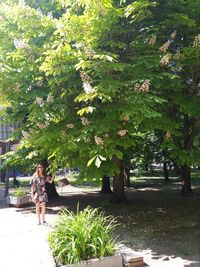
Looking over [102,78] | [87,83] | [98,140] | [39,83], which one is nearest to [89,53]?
[102,78]

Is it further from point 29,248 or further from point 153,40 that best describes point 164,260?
point 153,40

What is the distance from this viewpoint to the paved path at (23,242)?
21.8 ft

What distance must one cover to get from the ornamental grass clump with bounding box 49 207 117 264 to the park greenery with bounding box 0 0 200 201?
1384 mm

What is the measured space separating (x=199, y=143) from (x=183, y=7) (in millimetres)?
10556

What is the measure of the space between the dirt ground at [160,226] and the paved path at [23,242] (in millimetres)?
1826

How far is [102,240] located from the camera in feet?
19.8

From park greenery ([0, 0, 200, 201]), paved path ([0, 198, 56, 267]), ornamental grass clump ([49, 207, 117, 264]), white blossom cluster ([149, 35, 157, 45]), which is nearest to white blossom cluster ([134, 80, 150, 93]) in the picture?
park greenery ([0, 0, 200, 201])

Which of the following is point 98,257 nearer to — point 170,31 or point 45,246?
point 45,246

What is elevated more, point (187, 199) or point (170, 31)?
point (170, 31)

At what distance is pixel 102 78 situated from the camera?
786cm

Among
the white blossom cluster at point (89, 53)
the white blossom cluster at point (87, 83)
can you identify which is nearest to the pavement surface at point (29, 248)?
the white blossom cluster at point (87, 83)

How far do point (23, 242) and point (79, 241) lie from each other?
3.01 m

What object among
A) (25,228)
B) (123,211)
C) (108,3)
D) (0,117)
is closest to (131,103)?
(108,3)

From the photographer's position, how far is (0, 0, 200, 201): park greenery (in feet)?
26.0
